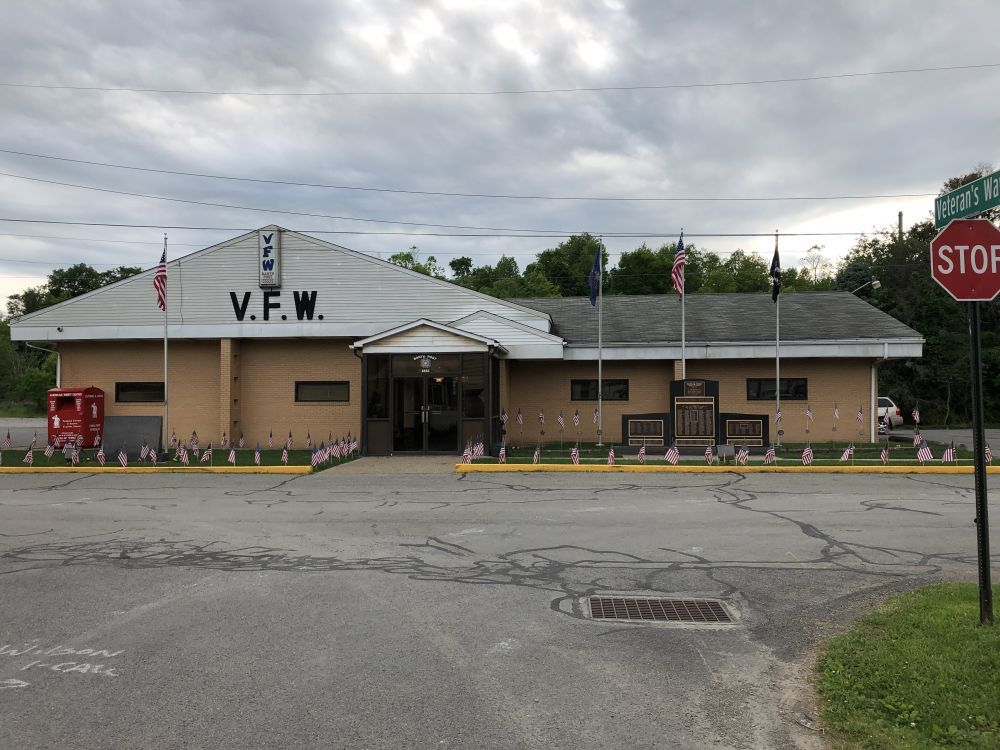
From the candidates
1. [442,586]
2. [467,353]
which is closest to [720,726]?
[442,586]

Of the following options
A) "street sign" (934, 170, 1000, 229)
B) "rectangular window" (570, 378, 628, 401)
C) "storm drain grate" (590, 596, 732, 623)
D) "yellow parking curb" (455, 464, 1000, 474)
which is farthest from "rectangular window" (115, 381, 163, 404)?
"street sign" (934, 170, 1000, 229)

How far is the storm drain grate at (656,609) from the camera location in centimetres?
609

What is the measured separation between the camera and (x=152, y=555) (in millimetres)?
8609

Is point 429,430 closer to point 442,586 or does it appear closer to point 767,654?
point 442,586

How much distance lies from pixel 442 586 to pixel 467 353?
14162 millimetres

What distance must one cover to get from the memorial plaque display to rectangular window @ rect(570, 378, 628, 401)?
4296 millimetres

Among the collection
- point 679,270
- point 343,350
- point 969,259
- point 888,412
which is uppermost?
point 679,270

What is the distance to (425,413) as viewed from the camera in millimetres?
20984

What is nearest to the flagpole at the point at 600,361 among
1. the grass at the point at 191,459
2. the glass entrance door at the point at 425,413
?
the glass entrance door at the point at 425,413

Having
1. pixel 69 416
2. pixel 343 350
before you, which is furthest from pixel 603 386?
pixel 69 416

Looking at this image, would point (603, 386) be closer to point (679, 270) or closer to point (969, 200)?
point (679, 270)

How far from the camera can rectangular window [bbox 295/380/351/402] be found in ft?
80.6

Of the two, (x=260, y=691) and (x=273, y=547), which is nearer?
(x=260, y=691)

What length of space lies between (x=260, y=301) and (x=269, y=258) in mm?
1527
